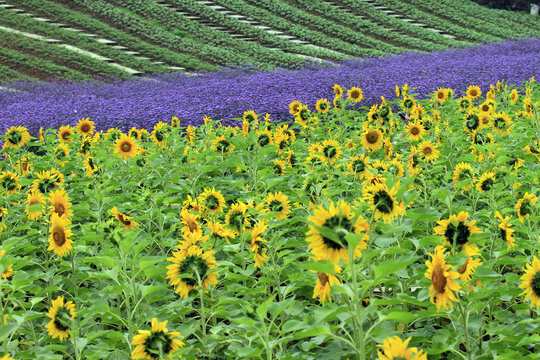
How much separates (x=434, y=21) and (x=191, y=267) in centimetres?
2416

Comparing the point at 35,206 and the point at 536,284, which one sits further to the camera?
the point at 35,206

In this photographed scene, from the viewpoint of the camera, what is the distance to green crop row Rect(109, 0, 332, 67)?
17688mm

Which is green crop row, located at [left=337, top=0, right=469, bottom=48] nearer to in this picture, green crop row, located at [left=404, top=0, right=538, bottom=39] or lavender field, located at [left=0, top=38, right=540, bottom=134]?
green crop row, located at [left=404, top=0, right=538, bottom=39]

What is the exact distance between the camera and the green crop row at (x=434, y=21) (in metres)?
22.5

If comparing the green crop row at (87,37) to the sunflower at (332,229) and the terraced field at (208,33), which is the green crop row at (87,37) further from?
the sunflower at (332,229)

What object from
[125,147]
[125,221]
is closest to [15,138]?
[125,147]

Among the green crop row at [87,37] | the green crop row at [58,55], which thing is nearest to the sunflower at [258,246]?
the green crop row at [58,55]

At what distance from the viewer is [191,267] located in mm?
2096

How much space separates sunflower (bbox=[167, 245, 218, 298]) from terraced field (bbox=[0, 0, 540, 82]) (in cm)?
1453

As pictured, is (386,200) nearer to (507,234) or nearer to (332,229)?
(332,229)

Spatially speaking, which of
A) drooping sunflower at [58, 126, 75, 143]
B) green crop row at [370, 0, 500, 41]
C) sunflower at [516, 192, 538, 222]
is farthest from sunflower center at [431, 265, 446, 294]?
green crop row at [370, 0, 500, 41]

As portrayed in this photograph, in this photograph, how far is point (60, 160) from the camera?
4766 mm

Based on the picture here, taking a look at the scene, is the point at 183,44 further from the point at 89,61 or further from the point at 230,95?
the point at 230,95

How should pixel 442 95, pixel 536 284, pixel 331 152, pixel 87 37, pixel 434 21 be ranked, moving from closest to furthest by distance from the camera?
1. pixel 536 284
2. pixel 331 152
3. pixel 442 95
4. pixel 87 37
5. pixel 434 21
